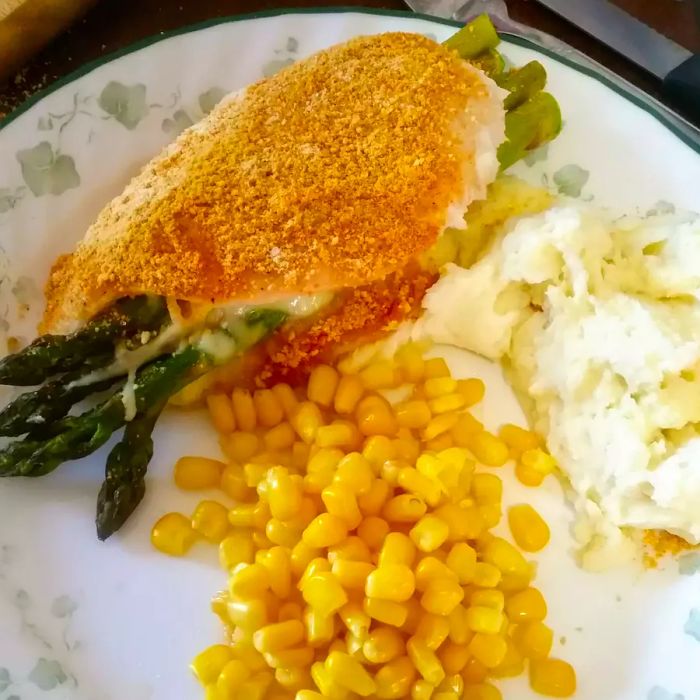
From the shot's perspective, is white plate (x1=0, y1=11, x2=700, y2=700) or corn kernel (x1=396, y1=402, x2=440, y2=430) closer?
white plate (x1=0, y1=11, x2=700, y2=700)

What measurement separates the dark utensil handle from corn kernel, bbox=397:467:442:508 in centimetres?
191

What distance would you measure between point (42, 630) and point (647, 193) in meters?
2.46

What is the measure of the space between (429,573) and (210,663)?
2.14ft

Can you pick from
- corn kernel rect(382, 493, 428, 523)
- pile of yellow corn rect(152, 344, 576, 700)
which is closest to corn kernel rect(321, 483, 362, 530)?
pile of yellow corn rect(152, 344, 576, 700)

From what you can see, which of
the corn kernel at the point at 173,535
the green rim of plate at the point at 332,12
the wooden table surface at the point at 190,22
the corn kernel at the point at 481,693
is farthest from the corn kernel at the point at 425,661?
the wooden table surface at the point at 190,22

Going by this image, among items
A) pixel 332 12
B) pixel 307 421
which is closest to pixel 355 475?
pixel 307 421

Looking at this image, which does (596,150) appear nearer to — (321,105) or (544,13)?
(544,13)

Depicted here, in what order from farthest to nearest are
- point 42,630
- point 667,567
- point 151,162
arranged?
1. point 151,162
2. point 667,567
3. point 42,630

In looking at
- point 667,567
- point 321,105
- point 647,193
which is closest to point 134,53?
point 321,105

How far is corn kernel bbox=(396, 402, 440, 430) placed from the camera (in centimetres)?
257

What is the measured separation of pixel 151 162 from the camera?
2770mm

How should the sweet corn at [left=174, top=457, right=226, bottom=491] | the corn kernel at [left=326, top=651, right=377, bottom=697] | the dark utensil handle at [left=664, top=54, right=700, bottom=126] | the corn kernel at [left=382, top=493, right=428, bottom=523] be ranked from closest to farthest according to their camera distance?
the corn kernel at [left=326, top=651, right=377, bottom=697] < the corn kernel at [left=382, top=493, right=428, bottom=523] < the sweet corn at [left=174, top=457, right=226, bottom=491] < the dark utensil handle at [left=664, top=54, right=700, bottom=126]

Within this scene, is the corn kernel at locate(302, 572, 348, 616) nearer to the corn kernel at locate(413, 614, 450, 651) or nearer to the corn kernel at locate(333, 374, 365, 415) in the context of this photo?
the corn kernel at locate(413, 614, 450, 651)

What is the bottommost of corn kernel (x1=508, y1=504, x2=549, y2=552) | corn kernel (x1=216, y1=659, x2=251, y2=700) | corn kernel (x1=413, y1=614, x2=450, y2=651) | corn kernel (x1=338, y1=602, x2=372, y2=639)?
corn kernel (x1=508, y1=504, x2=549, y2=552)
